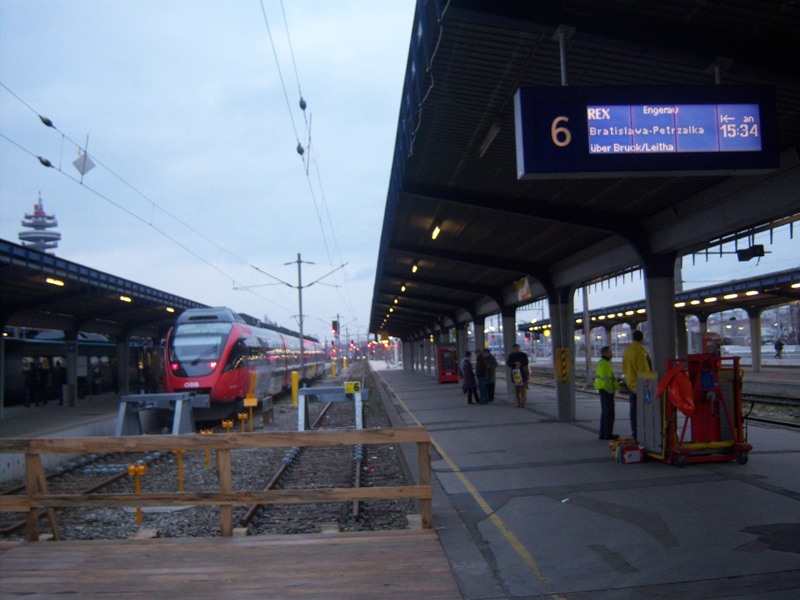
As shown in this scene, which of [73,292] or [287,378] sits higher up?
[73,292]

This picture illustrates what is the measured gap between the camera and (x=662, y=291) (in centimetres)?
1172

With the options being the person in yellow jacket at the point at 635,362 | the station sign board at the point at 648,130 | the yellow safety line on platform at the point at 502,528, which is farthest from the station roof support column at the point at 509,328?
the station sign board at the point at 648,130

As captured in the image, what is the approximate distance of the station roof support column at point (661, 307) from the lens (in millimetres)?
11664

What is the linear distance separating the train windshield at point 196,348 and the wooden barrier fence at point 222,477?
13986mm

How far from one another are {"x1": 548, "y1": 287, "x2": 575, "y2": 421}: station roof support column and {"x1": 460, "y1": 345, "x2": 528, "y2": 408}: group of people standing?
2.35 meters

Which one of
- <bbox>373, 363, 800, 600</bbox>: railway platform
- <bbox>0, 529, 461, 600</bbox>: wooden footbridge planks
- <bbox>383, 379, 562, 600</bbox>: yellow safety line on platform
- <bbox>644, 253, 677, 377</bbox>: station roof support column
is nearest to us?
<bbox>0, 529, 461, 600</bbox>: wooden footbridge planks

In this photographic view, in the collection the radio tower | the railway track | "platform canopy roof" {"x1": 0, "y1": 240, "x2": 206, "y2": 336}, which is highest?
the radio tower

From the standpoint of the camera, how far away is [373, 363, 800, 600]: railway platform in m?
4.89

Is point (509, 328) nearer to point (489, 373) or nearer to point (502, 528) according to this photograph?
point (489, 373)

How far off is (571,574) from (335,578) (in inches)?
68.2

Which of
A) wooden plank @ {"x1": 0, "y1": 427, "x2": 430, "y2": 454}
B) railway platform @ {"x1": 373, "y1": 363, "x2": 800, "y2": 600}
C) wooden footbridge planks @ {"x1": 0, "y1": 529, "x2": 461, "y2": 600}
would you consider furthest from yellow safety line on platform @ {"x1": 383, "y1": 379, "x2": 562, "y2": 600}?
wooden plank @ {"x1": 0, "y1": 427, "x2": 430, "y2": 454}

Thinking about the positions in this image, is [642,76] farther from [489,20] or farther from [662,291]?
[662,291]

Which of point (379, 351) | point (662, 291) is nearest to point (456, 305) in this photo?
point (662, 291)

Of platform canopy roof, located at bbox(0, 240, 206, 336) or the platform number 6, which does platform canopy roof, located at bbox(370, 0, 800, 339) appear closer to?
the platform number 6
